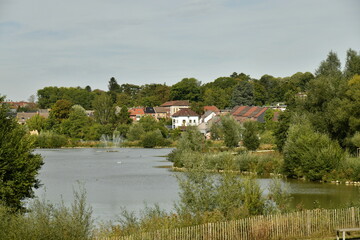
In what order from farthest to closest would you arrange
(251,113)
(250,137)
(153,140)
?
(251,113), (153,140), (250,137)

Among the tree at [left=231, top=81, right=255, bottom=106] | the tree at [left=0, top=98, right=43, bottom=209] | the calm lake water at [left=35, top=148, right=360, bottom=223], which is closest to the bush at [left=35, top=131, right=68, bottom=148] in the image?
the calm lake water at [left=35, top=148, right=360, bottom=223]

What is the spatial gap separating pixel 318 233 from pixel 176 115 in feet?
375

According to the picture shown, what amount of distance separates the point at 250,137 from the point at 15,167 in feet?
146

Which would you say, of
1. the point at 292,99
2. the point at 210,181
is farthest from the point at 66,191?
the point at 292,99

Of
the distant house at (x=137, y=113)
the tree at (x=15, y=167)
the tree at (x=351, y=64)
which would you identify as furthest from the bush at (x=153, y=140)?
the tree at (x=15, y=167)

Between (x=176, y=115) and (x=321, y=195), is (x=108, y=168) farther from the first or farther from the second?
(x=176, y=115)

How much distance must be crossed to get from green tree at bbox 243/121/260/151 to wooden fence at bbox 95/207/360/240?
45999mm

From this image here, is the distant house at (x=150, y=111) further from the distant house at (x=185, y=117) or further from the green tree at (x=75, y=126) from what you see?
the green tree at (x=75, y=126)

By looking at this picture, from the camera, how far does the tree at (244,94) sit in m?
142

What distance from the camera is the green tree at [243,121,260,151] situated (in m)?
68.1

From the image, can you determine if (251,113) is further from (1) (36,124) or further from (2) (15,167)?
(2) (15,167)

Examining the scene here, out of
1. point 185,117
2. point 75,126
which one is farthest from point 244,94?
point 75,126

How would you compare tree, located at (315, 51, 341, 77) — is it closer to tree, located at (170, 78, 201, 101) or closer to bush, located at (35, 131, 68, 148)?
bush, located at (35, 131, 68, 148)

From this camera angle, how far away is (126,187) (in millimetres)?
46531
